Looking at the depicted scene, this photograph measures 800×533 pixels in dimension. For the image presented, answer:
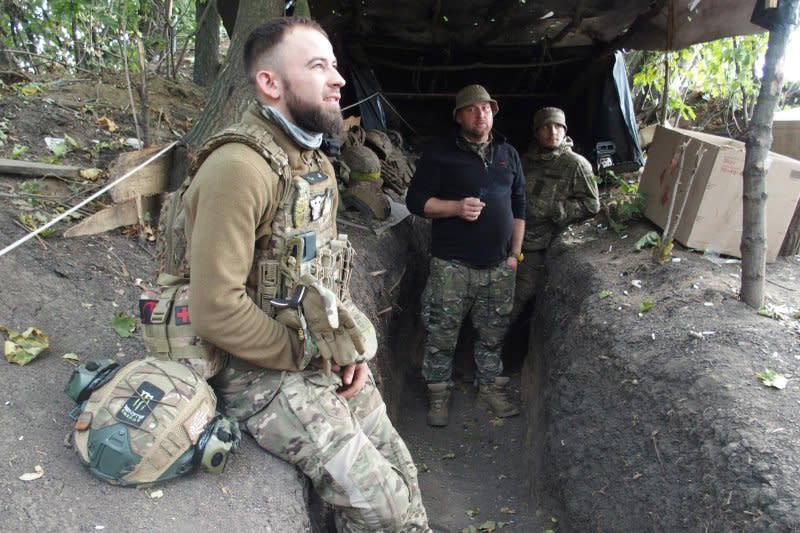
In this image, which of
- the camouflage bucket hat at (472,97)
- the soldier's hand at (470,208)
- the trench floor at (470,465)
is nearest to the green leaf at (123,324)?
the trench floor at (470,465)

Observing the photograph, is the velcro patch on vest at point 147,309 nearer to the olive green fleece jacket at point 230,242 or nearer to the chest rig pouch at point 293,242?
the olive green fleece jacket at point 230,242

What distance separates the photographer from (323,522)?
9.19ft

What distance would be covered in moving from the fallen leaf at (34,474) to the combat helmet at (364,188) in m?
3.96

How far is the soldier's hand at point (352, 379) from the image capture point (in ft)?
8.61

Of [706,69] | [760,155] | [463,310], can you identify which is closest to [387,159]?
[463,310]

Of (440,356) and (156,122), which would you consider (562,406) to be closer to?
(440,356)

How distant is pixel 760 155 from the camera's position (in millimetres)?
3764

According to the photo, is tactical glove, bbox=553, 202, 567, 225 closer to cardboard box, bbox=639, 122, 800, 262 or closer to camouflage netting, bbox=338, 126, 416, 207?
cardboard box, bbox=639, 122, 800, 262

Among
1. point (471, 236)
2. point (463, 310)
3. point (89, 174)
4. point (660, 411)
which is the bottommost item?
point (463, 310)

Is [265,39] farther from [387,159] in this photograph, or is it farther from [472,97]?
[387,159]

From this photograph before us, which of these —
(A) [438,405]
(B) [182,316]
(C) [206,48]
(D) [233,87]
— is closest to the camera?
(B) [182,316]

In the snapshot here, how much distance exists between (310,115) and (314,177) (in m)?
0.25

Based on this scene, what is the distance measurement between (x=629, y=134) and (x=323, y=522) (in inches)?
232

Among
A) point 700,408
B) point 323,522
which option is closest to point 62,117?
point 323,522
